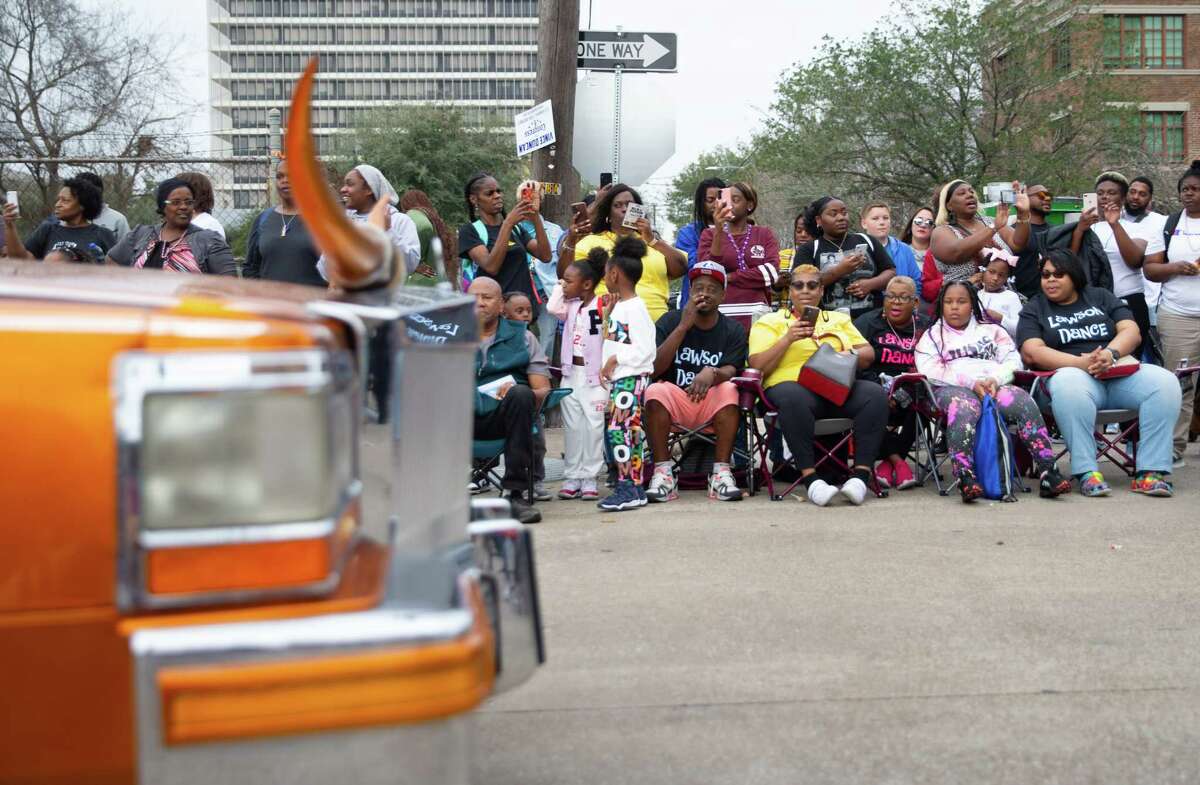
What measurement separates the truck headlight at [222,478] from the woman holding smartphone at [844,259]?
7010 millimetres

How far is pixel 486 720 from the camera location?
12.5ft

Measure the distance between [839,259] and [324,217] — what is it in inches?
270

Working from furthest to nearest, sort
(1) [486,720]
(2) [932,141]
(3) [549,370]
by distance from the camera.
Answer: (2) [932,141]
(3) [549,370]
(1) [486,720]

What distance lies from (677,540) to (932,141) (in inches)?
1447

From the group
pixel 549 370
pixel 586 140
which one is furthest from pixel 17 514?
pixel 586 140

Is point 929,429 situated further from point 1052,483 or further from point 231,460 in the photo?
point 231,460

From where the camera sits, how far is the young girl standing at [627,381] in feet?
24.4

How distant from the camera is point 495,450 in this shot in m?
7.38

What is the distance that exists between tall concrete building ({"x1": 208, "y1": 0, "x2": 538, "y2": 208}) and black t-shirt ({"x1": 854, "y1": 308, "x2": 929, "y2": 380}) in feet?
461

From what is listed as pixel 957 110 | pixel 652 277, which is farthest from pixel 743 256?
pixel 957 110

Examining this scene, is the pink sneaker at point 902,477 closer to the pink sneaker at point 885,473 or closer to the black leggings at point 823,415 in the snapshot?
the pink sneaker at point 885,473

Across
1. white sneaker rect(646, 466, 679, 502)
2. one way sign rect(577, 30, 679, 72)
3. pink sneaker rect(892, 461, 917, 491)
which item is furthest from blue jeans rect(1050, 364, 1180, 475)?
one way sign rect(577, 30, 679, 72)

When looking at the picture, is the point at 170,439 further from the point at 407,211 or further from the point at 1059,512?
the point at 407,211

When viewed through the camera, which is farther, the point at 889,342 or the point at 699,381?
the point at 889,342
